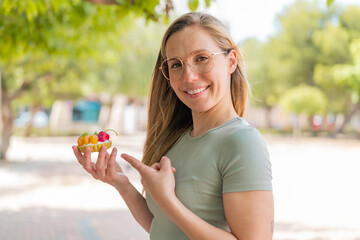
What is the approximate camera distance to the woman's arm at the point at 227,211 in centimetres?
125

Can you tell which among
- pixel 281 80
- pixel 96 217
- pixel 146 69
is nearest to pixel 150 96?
pixel 96 217

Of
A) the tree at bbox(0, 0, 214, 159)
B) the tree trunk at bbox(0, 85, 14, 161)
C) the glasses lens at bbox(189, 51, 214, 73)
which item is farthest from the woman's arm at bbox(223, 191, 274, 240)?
the tree trunk at bbox(0, 85, 14, 161)

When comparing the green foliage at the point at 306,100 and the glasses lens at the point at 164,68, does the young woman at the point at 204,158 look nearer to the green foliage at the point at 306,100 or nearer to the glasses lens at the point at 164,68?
the glasses lens at the point at 164,68

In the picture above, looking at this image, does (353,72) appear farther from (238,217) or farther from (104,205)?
(238,217)

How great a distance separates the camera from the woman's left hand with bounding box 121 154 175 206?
50.6 inches

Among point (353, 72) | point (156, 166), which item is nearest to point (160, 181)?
point (156, 166)

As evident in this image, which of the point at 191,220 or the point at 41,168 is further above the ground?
the point at 191,220

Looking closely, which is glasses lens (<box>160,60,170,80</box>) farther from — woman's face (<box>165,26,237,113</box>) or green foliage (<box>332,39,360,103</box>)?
green foliage (<box>332,39,360,103</box>)

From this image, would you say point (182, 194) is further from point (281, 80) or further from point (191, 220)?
point (281, 80)

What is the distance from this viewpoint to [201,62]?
144cm

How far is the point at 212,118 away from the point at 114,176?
422 mm

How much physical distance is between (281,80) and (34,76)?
2591 cm

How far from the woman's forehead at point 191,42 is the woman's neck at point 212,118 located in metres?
0.22

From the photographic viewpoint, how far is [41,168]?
48.3 ft
